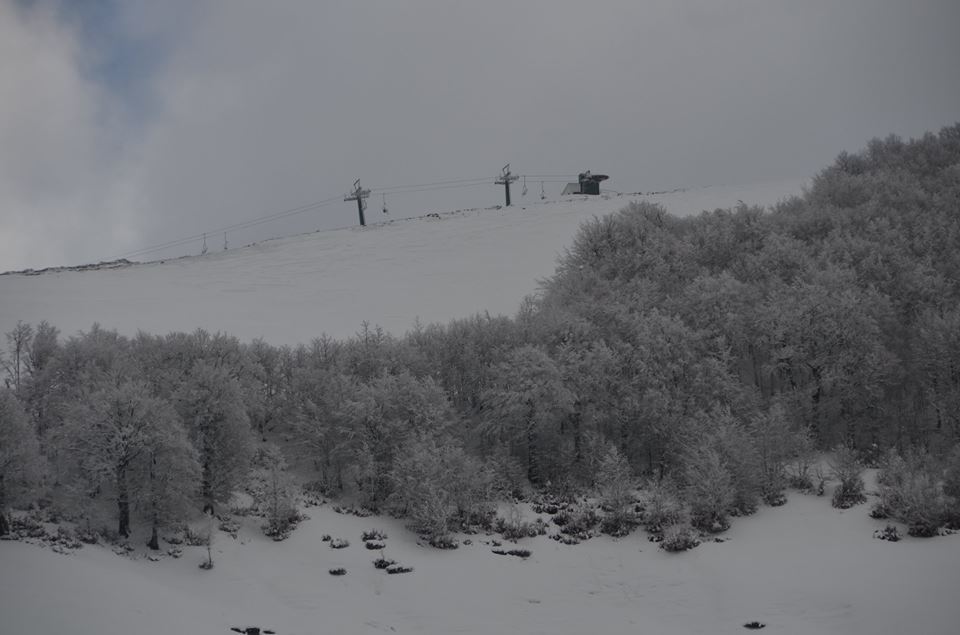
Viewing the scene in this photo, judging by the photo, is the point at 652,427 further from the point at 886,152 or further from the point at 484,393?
the point at 886,152

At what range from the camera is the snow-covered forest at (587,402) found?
2620 cm

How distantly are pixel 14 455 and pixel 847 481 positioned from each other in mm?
32062

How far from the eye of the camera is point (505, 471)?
109 feet

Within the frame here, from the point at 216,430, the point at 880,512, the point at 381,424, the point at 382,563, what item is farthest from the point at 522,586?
the point at 216,430

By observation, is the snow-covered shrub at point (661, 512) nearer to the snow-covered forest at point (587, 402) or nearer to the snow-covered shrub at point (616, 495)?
the snow-covered forest at point (587, 402)

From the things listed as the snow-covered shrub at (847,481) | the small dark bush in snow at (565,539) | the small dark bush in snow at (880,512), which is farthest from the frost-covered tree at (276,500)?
the small dark bush in snow at (880,512)

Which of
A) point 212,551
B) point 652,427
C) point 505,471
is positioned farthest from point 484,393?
point 212,551

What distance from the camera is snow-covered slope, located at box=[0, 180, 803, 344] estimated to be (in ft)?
158

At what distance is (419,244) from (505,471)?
3741 cm

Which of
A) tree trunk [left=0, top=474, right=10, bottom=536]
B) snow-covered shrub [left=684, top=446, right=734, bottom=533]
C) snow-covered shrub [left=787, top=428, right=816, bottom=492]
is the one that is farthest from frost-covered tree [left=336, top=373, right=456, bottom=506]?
snow-covered shrub [left=787, top=428, right=816, bottom=492]

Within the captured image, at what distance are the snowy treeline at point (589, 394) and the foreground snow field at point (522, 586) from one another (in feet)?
6.07

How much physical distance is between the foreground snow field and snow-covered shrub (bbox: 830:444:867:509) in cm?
75

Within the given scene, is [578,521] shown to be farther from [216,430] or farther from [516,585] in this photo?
[216,430]

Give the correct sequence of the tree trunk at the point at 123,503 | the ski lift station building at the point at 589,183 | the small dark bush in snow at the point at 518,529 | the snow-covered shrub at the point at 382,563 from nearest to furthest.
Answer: the tree trunk at the point at 123,503 → the snow-covered shrub at the point at 382,563 → the small dark bush in snow at the point at 518,529 → the ski lift station building at the point at 589,183
